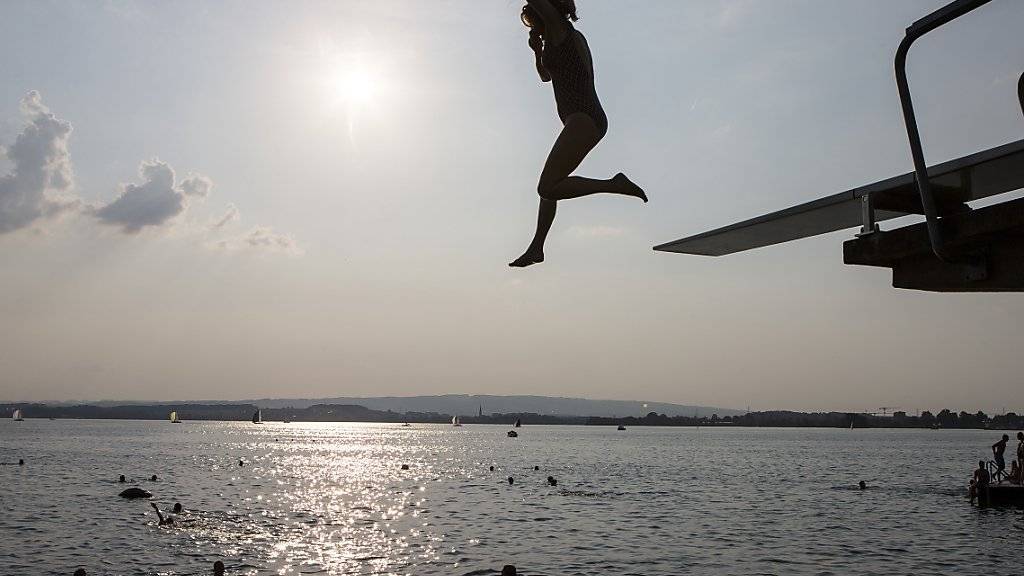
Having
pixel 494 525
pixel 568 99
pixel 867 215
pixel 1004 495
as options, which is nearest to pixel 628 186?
pixel 568 99

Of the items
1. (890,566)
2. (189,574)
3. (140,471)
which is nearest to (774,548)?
(890,566)

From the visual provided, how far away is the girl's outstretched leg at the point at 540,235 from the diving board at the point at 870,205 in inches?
33.4

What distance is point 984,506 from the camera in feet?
216

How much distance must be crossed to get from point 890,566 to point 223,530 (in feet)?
132

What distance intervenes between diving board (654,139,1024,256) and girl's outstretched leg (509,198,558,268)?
85cm

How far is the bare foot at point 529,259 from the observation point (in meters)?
3.63

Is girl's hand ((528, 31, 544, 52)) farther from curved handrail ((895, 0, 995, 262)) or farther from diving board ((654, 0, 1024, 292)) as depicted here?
curved handrail ((895, 0, 995, 262))

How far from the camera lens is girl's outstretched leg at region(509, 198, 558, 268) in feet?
11.7

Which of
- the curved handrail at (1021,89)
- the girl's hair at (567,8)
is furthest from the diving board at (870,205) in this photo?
the girl's hair at (567,8)

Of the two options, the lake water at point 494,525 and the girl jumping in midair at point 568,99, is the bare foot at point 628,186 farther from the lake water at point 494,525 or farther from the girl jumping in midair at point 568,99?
the lake water at point 494,525

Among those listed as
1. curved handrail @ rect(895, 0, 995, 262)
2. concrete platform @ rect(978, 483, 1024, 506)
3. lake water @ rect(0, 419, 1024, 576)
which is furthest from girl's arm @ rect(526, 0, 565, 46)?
concrete platform @ rect(978, 483, 1024, 506)

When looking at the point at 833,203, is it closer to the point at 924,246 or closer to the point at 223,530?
the point at 924,246

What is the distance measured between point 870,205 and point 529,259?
6.43 ft

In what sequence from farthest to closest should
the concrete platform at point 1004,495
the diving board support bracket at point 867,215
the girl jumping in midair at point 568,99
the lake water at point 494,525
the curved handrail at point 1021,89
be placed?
the concrete platform at point 1004,495
the lake water at point 494,525
the diving board support bracket at point 867,215
the curved handrail at point 1021,89
the girl jumping in midair at point 568,99
